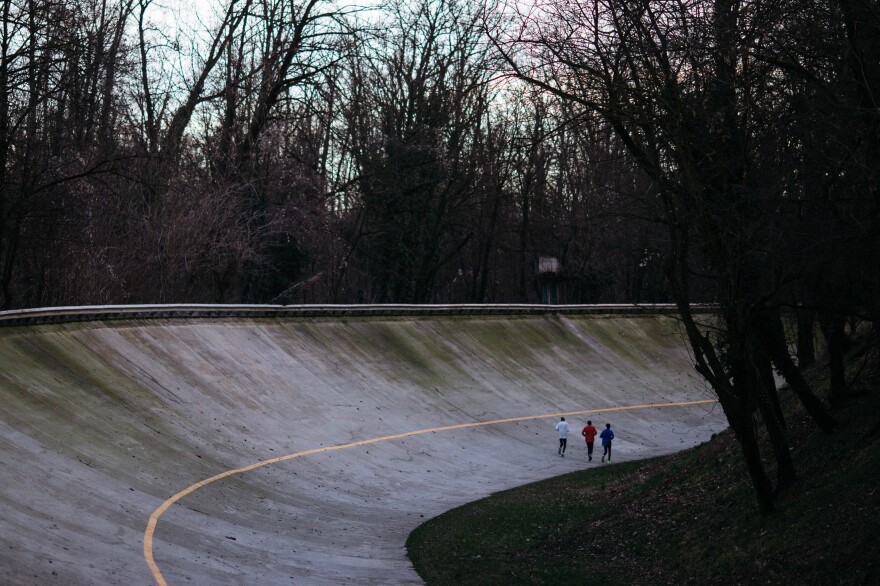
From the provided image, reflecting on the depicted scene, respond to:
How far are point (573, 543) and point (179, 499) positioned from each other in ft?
25.6

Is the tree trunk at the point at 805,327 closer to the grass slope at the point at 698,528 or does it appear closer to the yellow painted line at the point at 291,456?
the grass slope at the point at 698,528

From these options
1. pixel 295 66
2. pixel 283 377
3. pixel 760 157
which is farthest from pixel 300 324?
pixel 760 157

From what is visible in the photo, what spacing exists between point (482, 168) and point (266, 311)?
27.6 metres

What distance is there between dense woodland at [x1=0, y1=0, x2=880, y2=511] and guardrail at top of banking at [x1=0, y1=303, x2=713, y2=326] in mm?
2575

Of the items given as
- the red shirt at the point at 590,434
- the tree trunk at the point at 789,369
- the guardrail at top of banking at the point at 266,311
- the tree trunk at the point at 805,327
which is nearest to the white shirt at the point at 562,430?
the red shirt at the point at 590,434

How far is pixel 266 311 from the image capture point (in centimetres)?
3803

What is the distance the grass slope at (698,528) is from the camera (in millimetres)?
13703

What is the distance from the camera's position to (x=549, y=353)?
153 ft

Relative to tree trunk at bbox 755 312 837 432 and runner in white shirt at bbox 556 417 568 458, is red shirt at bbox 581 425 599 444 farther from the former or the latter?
tree trunk at bbox 755 312 837 432

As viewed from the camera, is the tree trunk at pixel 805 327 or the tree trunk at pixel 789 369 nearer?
the tree trunk at pixel 805 327

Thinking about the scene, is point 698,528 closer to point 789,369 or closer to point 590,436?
point 789,369

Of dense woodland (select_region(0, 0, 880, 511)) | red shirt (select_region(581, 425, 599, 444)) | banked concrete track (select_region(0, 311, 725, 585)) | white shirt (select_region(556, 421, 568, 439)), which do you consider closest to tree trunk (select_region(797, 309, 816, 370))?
dense woodland (select_region(0, 0, 880, 511))

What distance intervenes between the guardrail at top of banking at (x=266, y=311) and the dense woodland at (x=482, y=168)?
258cm

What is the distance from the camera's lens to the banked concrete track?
17641mm
